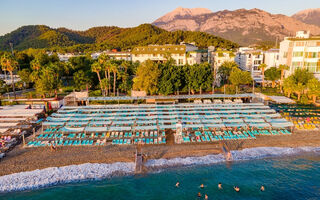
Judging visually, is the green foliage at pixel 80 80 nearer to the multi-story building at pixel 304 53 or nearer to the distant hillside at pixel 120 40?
the multi-story building at pixel 304 53

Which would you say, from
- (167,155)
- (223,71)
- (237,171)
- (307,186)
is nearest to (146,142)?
(167,155)

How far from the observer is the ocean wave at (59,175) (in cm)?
2206

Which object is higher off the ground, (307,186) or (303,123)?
(303,123)

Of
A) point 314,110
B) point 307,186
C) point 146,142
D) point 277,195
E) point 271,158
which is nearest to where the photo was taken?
point 277,195

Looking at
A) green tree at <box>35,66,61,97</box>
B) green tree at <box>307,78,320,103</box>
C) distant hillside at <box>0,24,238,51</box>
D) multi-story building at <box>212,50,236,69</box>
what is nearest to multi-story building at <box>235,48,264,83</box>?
multi-story building at <box>212,50,236,69</box>

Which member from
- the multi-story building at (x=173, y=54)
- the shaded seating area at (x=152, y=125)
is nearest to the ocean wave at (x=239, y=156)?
the shaded seating area at (x=152, y=125)

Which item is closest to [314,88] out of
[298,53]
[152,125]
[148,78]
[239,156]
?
[298,53]

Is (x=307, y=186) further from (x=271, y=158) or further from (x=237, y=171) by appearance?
(x=237, y=171)

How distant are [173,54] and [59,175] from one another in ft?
215

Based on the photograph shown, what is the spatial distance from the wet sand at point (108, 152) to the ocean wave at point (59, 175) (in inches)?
34.3

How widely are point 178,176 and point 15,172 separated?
18670 mm

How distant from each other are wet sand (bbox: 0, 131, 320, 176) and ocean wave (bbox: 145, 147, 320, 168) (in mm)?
850

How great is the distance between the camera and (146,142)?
29062 mm

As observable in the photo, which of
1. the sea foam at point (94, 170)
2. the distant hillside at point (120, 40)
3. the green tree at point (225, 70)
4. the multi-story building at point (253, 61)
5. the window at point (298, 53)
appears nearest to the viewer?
the sea foam at point (94, 170)
